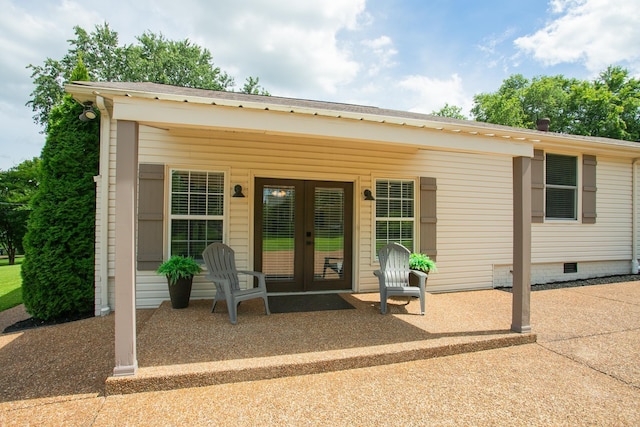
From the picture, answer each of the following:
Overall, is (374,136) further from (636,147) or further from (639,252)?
(639,252)

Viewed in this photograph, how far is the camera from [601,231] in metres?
6.80

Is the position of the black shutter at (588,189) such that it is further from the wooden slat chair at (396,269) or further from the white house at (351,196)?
the wooden slat chair at (396,269)

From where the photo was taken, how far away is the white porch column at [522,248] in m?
3.52

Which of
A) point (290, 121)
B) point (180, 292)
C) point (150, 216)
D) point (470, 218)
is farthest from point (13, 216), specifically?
point (470, 218)

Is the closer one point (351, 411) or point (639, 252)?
point (351, 411)

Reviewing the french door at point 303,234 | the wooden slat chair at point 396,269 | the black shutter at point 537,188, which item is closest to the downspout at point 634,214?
the black shutter at point 537,188

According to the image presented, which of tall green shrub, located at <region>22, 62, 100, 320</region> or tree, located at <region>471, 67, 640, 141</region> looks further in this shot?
tree, located at <region>471, 67, 640, 141</region>

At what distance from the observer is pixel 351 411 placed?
2203mm

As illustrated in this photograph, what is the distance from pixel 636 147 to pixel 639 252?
96.0 inches

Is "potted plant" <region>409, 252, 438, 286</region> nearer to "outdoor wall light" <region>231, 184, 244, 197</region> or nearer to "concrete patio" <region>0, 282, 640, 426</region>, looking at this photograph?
"concrete patio" <region>0, 282, 640, 426</region>

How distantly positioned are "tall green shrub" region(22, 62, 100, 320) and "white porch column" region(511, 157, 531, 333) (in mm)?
5555

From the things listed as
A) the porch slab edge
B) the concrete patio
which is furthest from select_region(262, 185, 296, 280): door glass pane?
the porch slab edge

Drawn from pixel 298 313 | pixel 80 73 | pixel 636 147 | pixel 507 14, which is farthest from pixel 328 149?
pixel 636 147

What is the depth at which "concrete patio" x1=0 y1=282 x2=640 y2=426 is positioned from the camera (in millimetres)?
2176
